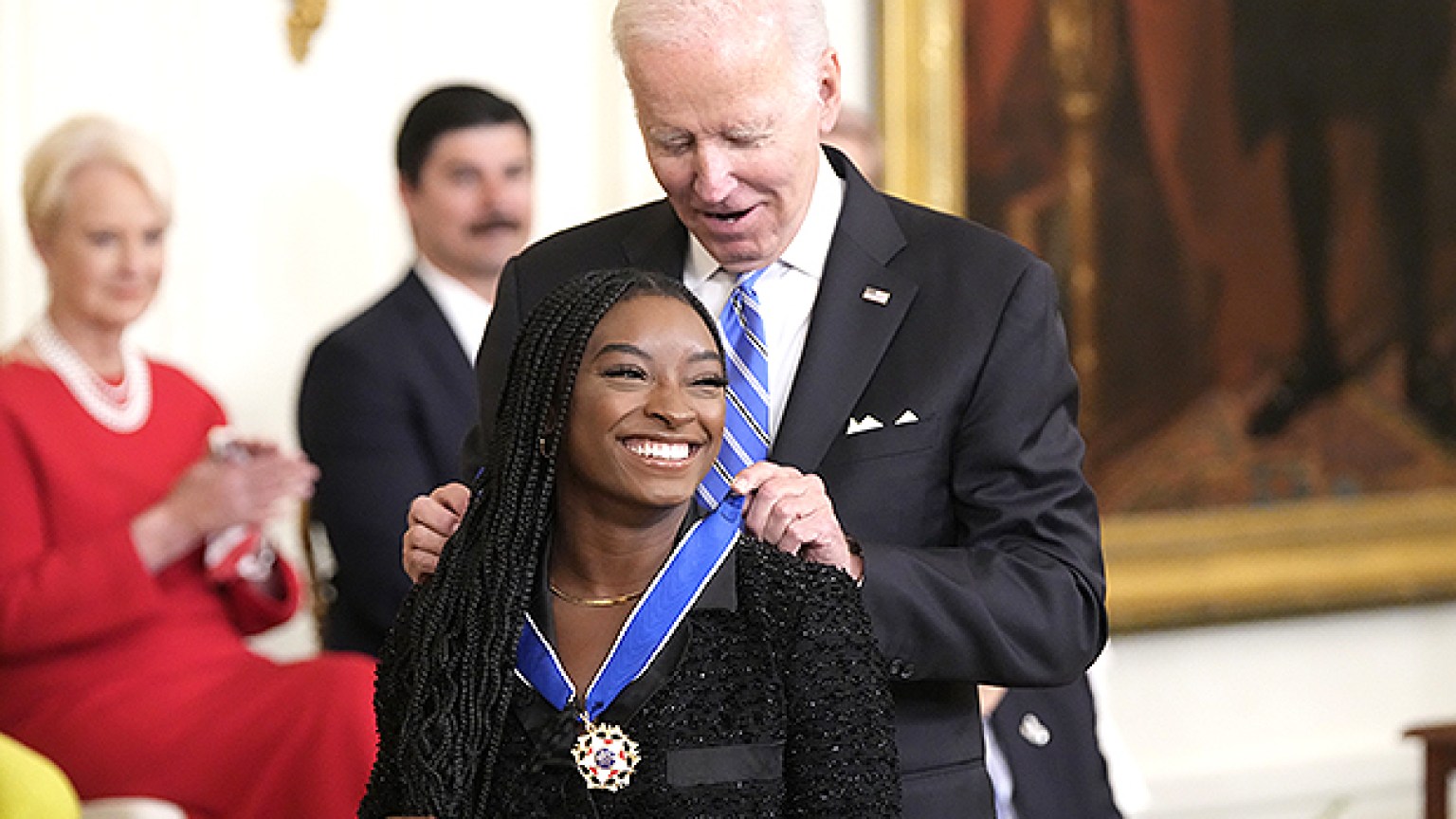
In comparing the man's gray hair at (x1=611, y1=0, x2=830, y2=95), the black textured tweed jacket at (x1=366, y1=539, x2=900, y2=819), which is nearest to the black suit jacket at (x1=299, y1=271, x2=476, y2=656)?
the man's gray hair at (x1=611, y1=0, x2=830, y2=95)

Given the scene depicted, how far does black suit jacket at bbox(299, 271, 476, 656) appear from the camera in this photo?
4.42m

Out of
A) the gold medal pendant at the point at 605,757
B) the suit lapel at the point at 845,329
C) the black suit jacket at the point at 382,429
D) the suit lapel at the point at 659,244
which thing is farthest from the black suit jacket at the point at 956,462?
the black suit jacket at the point at 382,429

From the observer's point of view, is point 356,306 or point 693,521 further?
point 356,306

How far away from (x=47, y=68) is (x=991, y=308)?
12.1ft

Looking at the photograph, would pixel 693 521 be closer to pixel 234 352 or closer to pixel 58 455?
pixel 58 455

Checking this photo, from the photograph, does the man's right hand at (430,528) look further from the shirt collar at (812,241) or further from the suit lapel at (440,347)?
the suit lapel at (440,347)

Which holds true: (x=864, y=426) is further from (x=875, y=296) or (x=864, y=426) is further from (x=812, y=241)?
(x=812, y=241)

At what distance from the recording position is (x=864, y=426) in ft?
8.49

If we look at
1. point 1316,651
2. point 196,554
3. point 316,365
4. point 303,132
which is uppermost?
point 303,132

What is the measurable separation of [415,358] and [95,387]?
0.79 m

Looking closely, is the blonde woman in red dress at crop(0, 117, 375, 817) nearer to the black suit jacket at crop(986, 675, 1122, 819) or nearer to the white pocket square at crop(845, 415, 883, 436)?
the black suit jacket at crop(986, 675, 1122, 819)

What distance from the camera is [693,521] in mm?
2467

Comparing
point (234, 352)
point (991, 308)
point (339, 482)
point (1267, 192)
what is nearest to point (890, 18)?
point (1267, 192)

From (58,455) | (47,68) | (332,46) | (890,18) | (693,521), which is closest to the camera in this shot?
(693,521)
